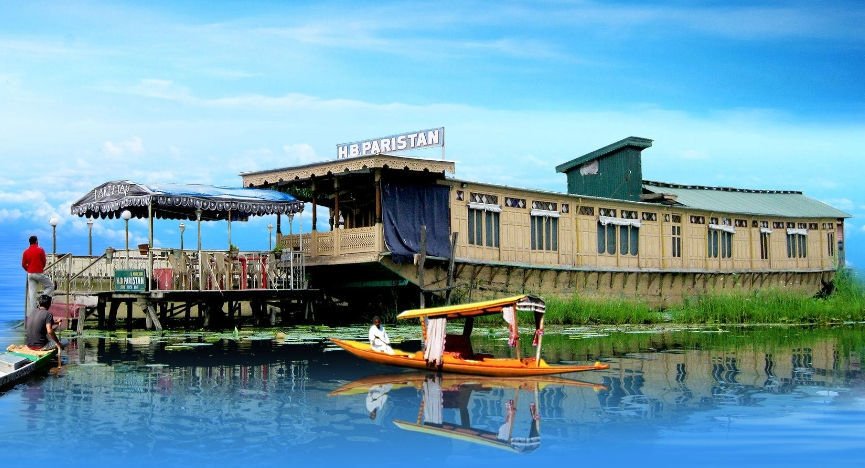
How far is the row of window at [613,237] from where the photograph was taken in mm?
28594

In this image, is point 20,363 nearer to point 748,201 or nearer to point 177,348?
point 177,348

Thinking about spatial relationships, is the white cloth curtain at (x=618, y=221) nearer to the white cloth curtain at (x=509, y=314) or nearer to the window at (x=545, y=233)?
the window at (x=545, y=233)

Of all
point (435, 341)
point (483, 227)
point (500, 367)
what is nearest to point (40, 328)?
point (435, 341)

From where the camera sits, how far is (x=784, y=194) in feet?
147

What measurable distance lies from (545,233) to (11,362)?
19.1 meters

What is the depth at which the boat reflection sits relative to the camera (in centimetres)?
1025

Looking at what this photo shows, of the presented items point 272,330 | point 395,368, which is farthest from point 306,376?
point 272,330

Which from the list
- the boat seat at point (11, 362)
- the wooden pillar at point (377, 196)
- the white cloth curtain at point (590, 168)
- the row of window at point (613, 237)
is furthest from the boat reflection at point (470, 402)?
the white cloth curtain at point (590, 168)

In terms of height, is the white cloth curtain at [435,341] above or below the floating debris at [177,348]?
above

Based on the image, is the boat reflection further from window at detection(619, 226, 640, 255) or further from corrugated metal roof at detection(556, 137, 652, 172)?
corrugated metal roof at detection(556, 137, 652, 172)

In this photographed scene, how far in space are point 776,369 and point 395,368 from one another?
638cm

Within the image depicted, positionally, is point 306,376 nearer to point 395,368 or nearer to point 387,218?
point 395,368

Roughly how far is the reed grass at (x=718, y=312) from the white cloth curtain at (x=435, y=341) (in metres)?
12.3

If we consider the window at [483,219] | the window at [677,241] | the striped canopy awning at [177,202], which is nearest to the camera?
the striped canopy awning at [177,202]
